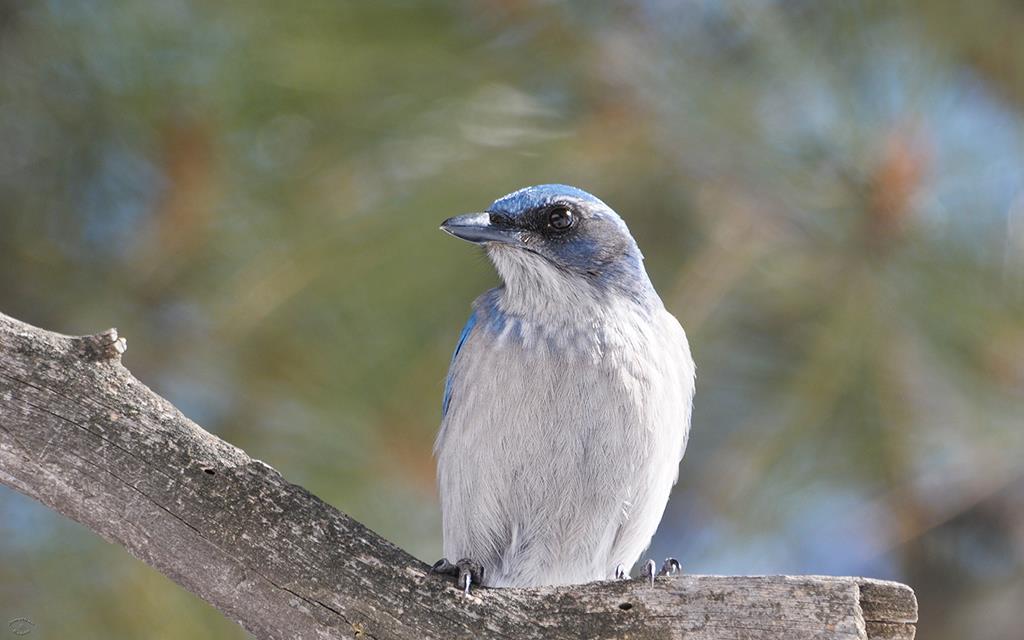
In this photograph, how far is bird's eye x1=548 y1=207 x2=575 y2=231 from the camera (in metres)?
Answer: 4.19

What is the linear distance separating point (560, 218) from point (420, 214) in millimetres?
1251

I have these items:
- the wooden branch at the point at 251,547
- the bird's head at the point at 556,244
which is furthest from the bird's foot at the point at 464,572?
the bird's head at the point at 556,244

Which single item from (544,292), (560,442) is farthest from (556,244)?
(560,442)

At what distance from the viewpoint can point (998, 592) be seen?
6723mm

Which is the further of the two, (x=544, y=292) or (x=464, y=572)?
(x=544, y=292)

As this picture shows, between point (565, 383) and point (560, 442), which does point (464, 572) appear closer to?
point (560, 442)

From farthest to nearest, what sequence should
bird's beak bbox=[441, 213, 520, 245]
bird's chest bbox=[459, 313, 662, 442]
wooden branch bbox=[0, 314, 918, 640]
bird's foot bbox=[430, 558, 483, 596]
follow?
bird's beak bbox=[441, 213, 520, 245]
bird's chest bbox=[459, 313, 662, 442]
bird's foot bbox=[430, 558, 483, 596]
wooden branch bbox=[0, 314, 918, 640]

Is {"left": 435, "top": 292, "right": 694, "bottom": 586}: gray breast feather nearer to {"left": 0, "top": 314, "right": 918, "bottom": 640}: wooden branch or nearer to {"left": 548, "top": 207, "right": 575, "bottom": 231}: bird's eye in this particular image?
{"left": 548, "top": 207, "right": 575, "bottom": 231}: bird's eye

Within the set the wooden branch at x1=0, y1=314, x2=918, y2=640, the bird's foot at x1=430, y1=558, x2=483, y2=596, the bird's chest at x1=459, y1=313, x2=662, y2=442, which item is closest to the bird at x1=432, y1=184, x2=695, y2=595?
the bird's chest at x1=459, y1=313, x2=662, y2=442

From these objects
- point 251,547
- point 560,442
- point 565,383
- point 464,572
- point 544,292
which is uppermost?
point 544,292

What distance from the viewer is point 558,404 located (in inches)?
148

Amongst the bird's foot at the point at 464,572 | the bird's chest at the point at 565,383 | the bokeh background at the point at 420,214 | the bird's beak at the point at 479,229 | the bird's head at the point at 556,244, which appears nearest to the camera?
the bird's foot at the point at 464,572

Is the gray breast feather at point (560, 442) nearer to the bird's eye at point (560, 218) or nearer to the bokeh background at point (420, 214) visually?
the bird's eye at point (560, 218)

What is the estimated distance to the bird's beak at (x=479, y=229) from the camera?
13.0 ft
